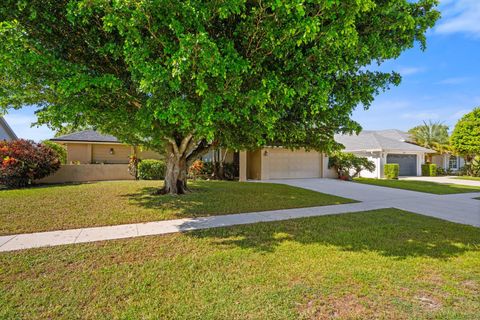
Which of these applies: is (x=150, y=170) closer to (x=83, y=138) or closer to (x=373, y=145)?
(x=83, y=138)

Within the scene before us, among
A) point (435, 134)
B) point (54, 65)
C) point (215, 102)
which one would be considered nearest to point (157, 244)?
point (215, 102)

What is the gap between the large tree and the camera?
15.1 ft

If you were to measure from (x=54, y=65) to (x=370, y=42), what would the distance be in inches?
274

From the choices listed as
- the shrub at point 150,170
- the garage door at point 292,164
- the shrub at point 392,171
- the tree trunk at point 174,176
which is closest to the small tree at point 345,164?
the garage door at point 292,164

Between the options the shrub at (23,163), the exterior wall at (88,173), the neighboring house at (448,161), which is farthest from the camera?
the neighboring house at (448,161)

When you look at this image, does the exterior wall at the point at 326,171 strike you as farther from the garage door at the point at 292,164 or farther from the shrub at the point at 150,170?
the shrub at the point at 150,170

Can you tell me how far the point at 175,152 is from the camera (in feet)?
34.3

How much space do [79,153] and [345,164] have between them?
66.0 ft

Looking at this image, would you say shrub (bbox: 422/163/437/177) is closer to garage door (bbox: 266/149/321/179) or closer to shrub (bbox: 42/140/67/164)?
garage door (bbox: 266/149/321/179)

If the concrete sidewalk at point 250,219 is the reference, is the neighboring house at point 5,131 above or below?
above

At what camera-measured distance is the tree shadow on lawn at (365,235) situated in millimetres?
5211

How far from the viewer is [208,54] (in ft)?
14.2

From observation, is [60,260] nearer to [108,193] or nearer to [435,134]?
[108,193]

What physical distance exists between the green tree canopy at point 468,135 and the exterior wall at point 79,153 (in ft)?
109
